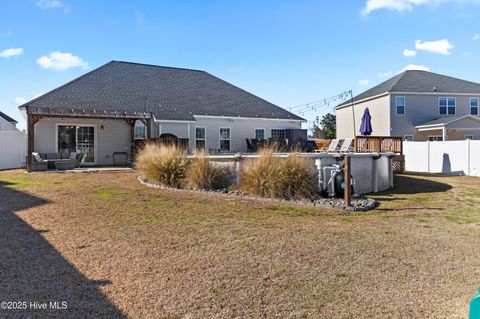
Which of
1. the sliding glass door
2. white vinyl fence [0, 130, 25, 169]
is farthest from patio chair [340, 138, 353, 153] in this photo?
white vinyl fence [0, 130, 25, 169]

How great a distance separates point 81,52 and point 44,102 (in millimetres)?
3083

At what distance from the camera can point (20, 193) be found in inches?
352

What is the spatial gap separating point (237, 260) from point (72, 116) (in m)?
14.4

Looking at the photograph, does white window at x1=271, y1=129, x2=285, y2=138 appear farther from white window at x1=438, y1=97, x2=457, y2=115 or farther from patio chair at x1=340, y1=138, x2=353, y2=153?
white window at x1=438, y1=97, x2=457, y2=115

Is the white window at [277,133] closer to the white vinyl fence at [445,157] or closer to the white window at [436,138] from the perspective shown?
the white vinyl fence at [445,157]

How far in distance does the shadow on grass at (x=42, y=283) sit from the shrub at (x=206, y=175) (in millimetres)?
4742

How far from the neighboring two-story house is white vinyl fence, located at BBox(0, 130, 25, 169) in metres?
22.9

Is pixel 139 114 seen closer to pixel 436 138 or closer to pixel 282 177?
pixel 282 177

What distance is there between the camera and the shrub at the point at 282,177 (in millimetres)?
8156

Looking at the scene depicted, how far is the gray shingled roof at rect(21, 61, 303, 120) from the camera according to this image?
18.2 meters

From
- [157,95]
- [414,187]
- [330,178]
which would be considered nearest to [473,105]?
[414,187]

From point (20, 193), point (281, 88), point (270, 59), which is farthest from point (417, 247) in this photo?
point (281, 88)

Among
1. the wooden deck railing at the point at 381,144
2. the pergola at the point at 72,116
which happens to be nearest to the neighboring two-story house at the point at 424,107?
the wooden deck railing at the point at 381,144

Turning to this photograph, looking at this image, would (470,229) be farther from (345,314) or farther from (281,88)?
(281,88)
